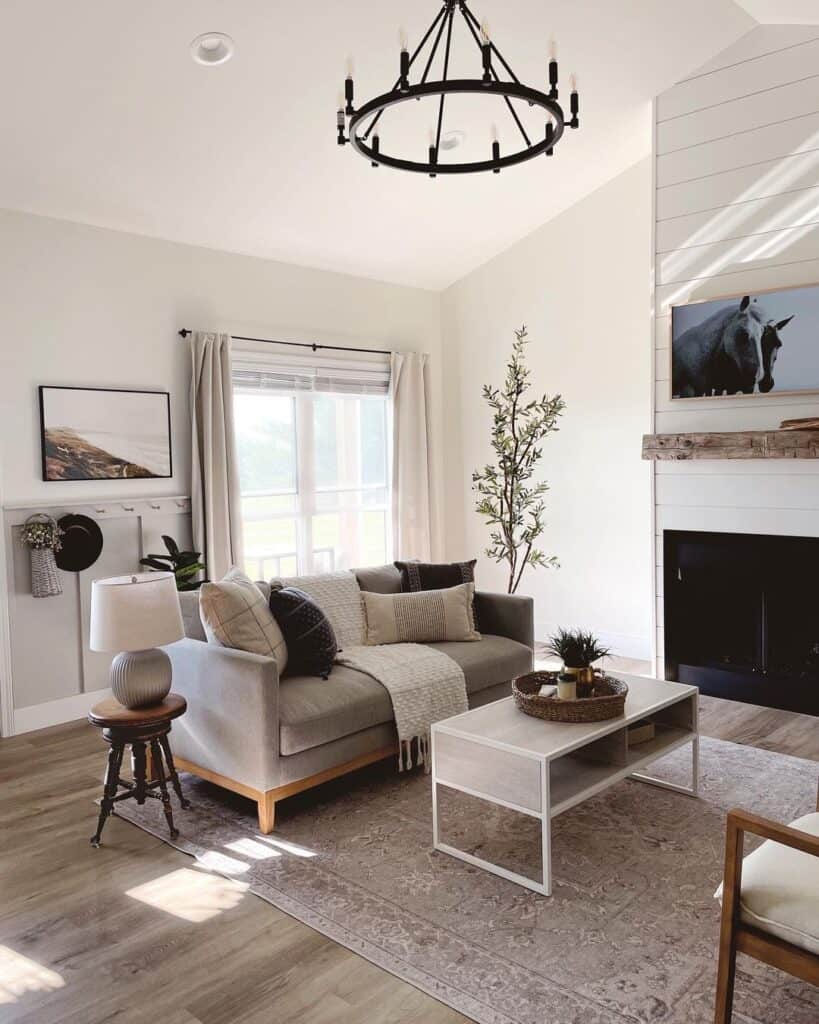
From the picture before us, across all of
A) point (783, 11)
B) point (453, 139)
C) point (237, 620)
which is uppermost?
point (783, 11)

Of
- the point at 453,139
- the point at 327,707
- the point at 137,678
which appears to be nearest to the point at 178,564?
the point at 137,678

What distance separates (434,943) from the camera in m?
2.47

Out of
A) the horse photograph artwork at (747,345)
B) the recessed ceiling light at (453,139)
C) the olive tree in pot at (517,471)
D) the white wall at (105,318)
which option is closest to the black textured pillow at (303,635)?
the white wall at (105,318)

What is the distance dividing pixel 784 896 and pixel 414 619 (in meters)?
2.54

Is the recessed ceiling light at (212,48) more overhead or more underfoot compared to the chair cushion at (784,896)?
more overhead

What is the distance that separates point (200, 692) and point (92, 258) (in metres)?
2.62

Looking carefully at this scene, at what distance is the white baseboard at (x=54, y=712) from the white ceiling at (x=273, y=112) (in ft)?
8.52

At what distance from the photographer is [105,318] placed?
15.6ft

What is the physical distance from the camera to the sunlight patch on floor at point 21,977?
2.31 meters


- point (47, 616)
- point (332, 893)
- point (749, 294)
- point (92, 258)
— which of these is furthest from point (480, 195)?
point (332, 893)

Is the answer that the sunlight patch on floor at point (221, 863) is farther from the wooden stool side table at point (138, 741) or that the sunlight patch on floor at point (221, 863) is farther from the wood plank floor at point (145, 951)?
the wooden stool side table at point (138, 741)

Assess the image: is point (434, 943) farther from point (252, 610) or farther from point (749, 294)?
point (749, 294)

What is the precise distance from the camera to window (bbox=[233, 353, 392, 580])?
5613mm

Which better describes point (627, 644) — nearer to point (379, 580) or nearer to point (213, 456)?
point (379, 580)
